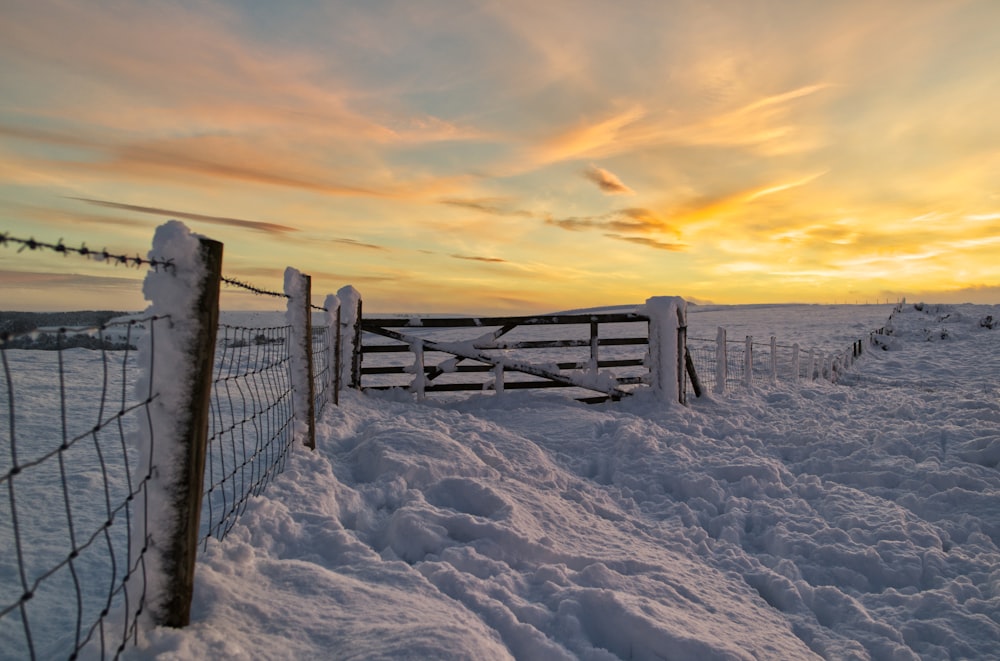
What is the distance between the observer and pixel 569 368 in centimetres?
1023

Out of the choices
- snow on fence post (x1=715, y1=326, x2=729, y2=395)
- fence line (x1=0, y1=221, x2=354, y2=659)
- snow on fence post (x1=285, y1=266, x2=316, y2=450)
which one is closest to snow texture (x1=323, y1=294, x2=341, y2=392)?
snow on fence post (x1=285, y1=266, x2=316, y2=450)

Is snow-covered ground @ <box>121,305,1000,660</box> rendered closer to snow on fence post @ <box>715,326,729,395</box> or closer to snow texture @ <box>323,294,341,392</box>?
snow texture @ <box>323,294,341,392</box>

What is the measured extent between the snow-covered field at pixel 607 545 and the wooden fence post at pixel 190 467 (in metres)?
0.13

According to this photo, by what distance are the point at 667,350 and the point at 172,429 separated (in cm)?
842

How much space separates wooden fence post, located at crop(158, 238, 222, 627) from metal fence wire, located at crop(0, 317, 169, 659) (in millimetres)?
105

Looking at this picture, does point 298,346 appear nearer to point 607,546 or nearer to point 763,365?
point 607,546

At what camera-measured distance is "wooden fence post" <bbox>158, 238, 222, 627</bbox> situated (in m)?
2.63

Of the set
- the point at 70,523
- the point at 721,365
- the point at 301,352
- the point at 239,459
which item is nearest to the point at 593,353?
the point at 721,365

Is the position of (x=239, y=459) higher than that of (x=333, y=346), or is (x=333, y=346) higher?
(x=333, y=346)

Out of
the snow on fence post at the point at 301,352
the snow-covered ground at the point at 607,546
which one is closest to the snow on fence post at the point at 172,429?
the snow-covered ground at the point at 607,546

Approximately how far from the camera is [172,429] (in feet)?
8.66

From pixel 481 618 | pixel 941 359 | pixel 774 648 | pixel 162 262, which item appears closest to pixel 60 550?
pixel 162 262

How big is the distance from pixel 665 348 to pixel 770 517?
4.65m

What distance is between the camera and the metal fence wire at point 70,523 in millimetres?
2272
